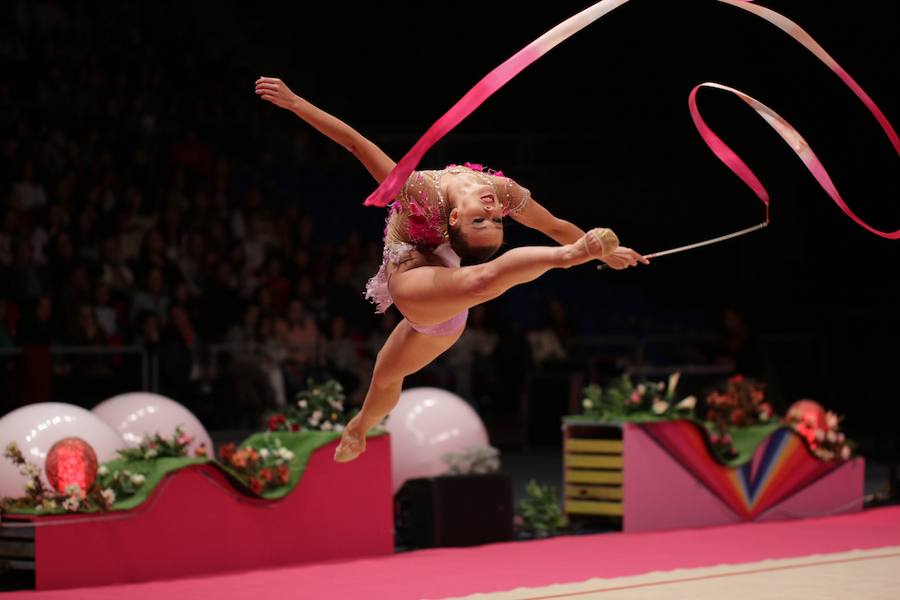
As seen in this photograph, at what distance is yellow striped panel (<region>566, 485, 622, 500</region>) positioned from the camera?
357 inches

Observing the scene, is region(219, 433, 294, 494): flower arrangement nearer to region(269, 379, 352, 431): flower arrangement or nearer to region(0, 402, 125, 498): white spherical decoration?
region(269, 379, 352, 431): flower arrangement

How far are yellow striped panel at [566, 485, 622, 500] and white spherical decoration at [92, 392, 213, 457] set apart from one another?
256cm

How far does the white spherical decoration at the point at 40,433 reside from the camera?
7012 mm

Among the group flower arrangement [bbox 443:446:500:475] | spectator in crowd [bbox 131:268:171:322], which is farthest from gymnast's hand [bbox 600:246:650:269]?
spectator in crowd [bbox 131:268:171:322]

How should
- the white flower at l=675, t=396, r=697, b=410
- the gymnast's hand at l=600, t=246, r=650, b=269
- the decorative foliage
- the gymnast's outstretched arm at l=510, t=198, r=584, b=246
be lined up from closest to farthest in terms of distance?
the gymnast's hand at l=600, t=246, r=650, b=269, the gymnast's outstretched arm at l=510, t=198, r=584, b=246, the decorative foliage, the white flower at l=675, t=396, r=697, b=410

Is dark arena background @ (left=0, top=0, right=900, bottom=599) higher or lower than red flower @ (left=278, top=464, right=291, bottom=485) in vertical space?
higher

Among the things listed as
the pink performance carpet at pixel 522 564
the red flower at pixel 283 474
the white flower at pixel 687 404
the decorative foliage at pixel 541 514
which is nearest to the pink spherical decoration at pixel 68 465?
the pink performance carpet at pixel 522 564

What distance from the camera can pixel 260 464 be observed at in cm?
767

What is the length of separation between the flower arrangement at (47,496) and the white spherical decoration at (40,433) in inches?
2.3

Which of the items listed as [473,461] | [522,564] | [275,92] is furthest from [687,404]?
[275,92]

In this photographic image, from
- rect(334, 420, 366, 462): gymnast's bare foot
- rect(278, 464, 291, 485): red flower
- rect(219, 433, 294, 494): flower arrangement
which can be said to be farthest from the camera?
rect(278, 464, 291, 485): red flower

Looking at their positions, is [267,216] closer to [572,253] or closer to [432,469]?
[432,469]

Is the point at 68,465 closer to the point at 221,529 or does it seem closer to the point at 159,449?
the point at 159,449

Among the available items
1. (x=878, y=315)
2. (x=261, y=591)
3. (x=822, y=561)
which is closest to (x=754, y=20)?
(x=878, y=315)
